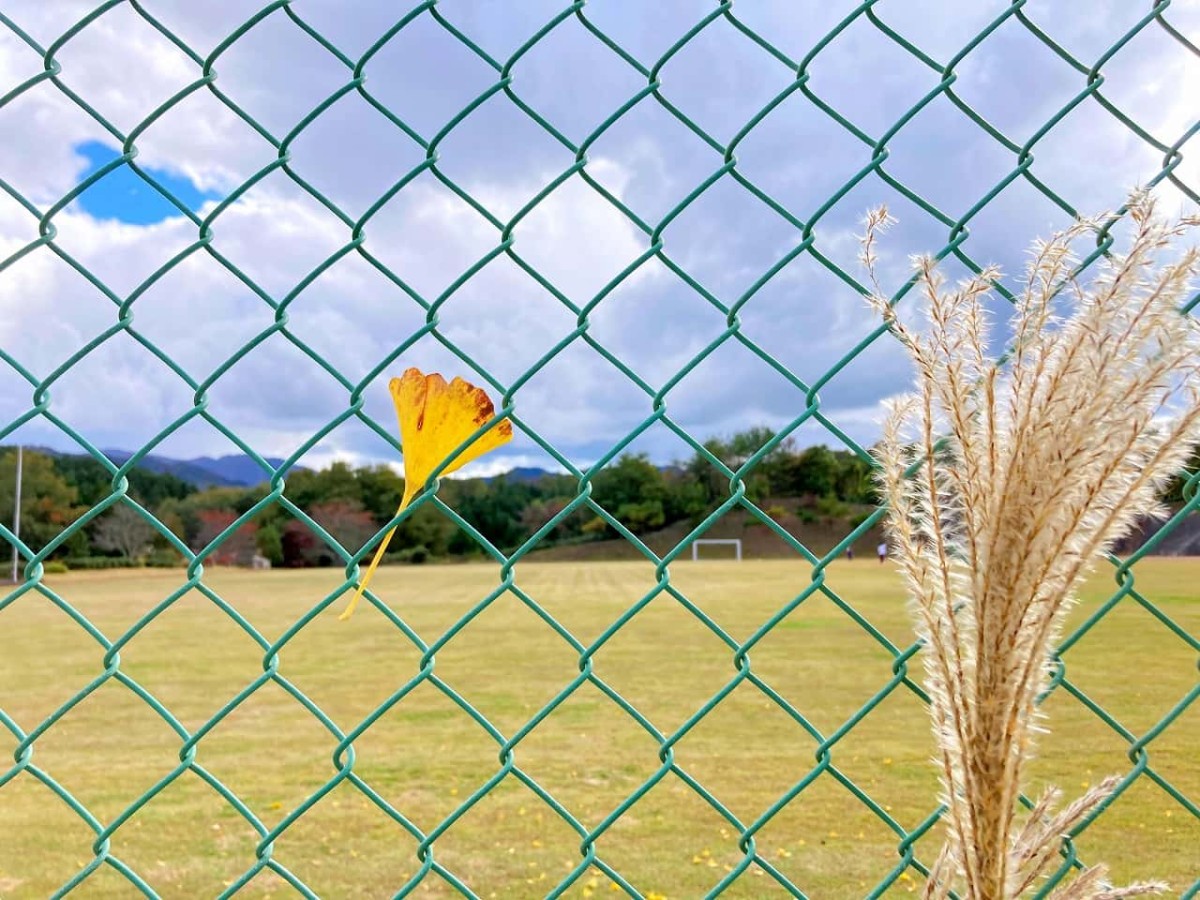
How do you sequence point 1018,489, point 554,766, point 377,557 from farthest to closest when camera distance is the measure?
point 554,766, point 377,557, point 1018,489

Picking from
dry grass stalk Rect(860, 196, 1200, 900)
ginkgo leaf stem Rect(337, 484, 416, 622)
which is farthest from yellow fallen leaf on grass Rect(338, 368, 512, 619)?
dry grass stalk Rect(860, 196, 1200, 900)

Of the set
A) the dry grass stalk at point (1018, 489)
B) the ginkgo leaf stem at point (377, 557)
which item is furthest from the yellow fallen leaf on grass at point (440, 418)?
the dry grass stalk at point (1018, 489)

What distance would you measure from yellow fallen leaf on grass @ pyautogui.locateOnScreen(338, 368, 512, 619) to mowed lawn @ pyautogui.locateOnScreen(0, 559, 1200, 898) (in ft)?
0.99

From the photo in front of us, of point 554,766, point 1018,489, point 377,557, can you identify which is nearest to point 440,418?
point 377,557

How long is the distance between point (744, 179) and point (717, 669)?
16540 mm

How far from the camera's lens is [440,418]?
1.33 meters

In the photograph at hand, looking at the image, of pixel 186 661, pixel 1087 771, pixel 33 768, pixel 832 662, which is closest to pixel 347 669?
pixel 186 661

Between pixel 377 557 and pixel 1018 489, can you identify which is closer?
pixel 1018 489

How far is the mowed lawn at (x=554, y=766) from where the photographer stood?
606cm

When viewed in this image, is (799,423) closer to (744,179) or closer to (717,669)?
(744,179)

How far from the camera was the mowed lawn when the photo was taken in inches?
239

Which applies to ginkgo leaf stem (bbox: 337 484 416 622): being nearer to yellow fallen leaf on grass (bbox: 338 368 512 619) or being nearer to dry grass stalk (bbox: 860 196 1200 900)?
yellow fallen leaf on grass (bbox: 338 368 512 619)

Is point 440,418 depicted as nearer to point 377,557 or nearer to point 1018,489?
point 377,557

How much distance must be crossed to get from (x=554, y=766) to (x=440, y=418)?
8.80 meters
